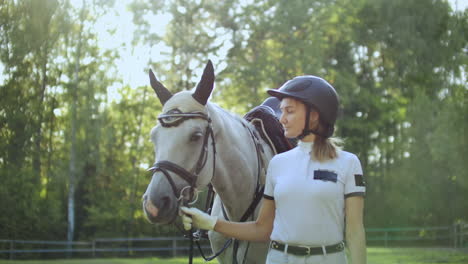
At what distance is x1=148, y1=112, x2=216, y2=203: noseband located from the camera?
339cm

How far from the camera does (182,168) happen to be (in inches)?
136

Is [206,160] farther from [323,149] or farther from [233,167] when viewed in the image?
[323,149]

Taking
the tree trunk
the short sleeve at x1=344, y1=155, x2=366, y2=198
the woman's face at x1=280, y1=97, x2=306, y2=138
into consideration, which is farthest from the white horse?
the tree trunk

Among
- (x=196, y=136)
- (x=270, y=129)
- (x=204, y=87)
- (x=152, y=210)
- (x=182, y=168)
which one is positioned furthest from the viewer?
(x=270, y=129)

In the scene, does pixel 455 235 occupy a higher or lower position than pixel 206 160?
lower

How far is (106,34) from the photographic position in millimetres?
27141

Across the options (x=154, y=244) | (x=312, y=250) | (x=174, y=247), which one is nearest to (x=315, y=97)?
(x=312, y=250)

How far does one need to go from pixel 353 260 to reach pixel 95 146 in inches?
966

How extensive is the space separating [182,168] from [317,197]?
0.94m

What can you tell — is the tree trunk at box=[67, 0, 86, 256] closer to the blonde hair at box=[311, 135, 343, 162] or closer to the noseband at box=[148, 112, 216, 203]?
the noseband at box=[148, 112, 216, 203]

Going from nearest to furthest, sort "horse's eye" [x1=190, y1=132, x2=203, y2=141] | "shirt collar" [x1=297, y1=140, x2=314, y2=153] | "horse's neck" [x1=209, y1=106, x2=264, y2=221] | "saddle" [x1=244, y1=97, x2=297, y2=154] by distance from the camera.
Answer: "shirt collar" [x1=297, y1=140, x2=314, y2=153] < "horse's eye" [x1=190, y1=132, x2=203, y2=141] < "horse's neck" [x1=209, y1=106, x2=264, y2=221] < "saddle" [x1=244, y1=97, x2=297, y2=154]

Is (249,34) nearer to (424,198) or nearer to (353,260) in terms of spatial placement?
(424,198)

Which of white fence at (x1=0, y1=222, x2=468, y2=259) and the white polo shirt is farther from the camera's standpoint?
white fence at (x1=0, y1=222, x2=468, y2=259)

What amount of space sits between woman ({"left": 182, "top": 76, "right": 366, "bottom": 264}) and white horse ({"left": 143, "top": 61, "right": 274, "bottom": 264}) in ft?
1.98
